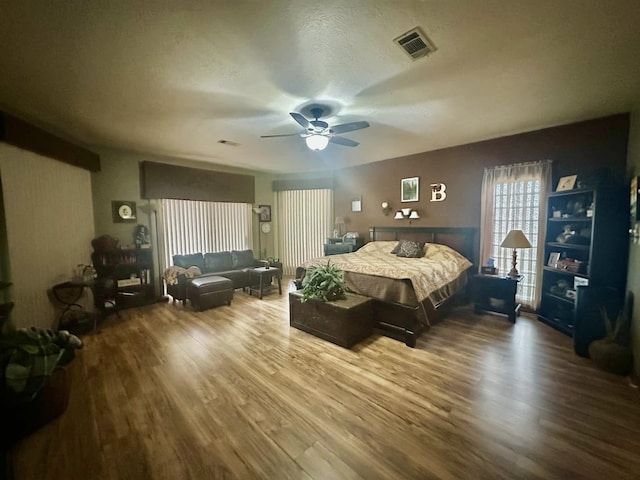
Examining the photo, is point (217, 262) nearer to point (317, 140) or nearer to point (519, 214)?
point (317, 140)

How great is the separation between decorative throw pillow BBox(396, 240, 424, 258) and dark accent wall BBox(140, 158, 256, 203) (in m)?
3.92

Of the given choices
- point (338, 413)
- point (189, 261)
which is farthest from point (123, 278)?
point (338, 413)

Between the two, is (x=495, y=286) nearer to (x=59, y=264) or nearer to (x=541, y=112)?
(x=541, y=112)

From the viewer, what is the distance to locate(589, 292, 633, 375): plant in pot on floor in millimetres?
2400

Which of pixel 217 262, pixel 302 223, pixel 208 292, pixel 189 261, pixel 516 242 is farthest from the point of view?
pixel 302 223

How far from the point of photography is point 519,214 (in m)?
4.03

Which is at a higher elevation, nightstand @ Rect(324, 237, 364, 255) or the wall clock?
the wall clock

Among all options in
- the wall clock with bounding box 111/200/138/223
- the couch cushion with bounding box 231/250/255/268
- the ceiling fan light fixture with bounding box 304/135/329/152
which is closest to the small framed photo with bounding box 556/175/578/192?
the ceiling fan light fixture with bounding box 304/135/329/152

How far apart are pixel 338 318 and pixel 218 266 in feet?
11.3

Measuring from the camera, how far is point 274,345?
306 centimetres

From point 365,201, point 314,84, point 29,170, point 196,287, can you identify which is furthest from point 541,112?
point 29,170

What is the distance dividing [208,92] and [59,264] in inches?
125

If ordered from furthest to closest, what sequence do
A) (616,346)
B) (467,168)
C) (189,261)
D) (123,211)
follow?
(189,261)
(123,211)
(467,168)
(616,346)

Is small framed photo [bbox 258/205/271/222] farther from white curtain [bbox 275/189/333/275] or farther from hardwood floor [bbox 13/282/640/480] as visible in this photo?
hardwood floor [bbox 13/282/640/480]
